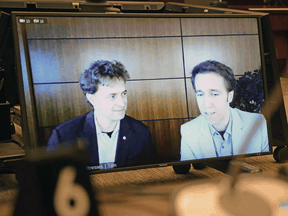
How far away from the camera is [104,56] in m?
1.08

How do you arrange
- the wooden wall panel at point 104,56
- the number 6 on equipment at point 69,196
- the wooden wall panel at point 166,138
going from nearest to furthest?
the number 6 on equipment at point 69,196, the wooden wall panel at point 104,56, the wooden wall panel at point 166,138

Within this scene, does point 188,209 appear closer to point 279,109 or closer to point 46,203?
point 46,203

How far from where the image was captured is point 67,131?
41.2 inches

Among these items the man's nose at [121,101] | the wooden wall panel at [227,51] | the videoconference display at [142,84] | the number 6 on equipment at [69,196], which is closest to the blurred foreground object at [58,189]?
the number 6 on equipment at [69,196]

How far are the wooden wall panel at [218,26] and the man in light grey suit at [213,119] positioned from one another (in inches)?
4.8

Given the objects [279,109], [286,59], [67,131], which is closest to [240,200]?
[67,131]

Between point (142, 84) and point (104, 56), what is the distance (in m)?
Result: 0.16

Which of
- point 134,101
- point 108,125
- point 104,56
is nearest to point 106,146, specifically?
point 108,125

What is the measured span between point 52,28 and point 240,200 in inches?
38.2

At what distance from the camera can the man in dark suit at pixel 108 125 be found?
3.50ft

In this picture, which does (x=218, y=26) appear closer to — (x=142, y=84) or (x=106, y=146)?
(x=142, y=84)

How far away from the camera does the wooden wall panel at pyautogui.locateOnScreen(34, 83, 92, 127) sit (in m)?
1.04

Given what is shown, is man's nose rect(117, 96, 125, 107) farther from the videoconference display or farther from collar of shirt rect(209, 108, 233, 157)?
collar of shirt rect(209, 108, 233, 157)

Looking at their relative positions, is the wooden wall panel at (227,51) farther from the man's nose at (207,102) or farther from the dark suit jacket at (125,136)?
the dark suit jacket at (125,136)
